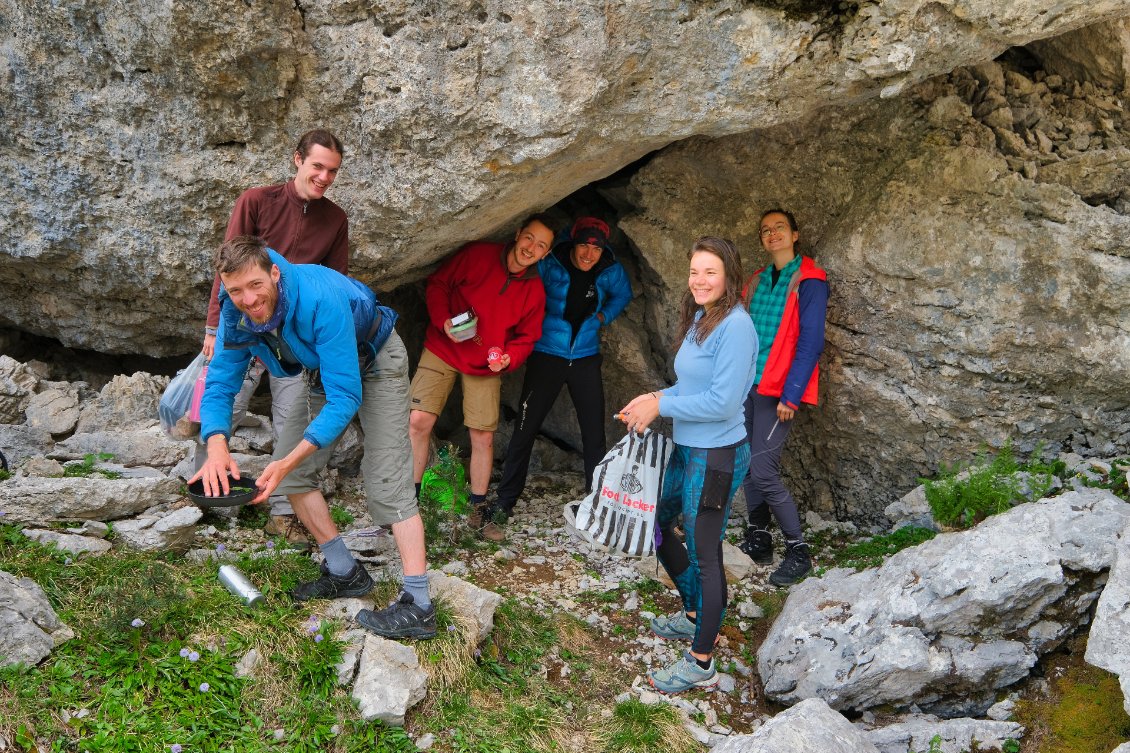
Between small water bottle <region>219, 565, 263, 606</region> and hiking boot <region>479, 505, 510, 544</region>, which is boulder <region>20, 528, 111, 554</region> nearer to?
small water bottle <region>219, 565, 263, 606</region>

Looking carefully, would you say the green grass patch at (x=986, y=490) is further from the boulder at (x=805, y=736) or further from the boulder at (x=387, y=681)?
the boulder at (x=387, y=681)

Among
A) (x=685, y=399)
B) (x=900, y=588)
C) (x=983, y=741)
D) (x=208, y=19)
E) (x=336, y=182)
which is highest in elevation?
(x=208, y=19)

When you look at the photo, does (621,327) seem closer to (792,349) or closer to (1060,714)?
(792,349)

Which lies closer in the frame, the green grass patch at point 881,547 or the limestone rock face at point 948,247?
the limestone rock face at point 948,247


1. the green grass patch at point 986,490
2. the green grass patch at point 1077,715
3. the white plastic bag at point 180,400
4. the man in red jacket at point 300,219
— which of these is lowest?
the green grass patch at point 1077,715

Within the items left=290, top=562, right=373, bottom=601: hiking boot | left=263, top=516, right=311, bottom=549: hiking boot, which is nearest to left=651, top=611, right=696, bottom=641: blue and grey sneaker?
left=290, top=562, right=373, bottom=601: hiking boot

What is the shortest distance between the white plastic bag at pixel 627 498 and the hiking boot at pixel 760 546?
2.11 meters

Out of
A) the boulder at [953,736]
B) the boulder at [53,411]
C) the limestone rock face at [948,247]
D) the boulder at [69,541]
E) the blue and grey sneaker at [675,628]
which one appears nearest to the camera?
the boulder at [953,736]

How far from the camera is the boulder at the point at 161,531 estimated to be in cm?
522

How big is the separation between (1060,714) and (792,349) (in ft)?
9.73

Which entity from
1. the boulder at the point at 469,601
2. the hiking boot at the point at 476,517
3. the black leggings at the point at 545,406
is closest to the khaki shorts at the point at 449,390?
the black leggings at the point at 545,406

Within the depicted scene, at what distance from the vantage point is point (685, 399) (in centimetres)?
477

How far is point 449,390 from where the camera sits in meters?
7.02

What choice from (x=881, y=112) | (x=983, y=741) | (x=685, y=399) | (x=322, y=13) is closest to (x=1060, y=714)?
(x=983, y=741)
